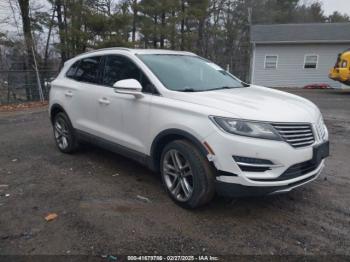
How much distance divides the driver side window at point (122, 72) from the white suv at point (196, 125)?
0.05 ft

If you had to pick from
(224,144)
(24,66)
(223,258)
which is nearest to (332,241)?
(223,258)

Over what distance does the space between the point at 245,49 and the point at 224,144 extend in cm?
3081

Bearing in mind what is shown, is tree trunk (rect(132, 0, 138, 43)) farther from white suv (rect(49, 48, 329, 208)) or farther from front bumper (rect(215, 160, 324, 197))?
front bumper (rect(215, 160, 324, 197))

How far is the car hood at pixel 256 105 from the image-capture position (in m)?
2.97

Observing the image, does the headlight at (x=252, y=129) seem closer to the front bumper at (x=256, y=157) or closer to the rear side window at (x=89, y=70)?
the front bumper at (x=256, y=157)

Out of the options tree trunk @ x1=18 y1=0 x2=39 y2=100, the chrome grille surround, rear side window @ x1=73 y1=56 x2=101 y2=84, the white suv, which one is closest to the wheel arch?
the white suv

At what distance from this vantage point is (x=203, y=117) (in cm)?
307

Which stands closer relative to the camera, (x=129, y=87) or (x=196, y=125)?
(x=196, y=125)

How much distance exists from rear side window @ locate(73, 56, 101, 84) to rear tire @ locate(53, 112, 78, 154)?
0.78 metres

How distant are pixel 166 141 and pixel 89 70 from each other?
6.97ft

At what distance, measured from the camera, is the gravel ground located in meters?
2.81

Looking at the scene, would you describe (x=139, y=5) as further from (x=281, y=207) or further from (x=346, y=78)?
(x=281, y=207)

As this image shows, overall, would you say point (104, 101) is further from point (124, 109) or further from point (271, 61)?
point (271, 61)

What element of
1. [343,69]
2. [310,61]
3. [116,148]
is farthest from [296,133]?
[310,61]
